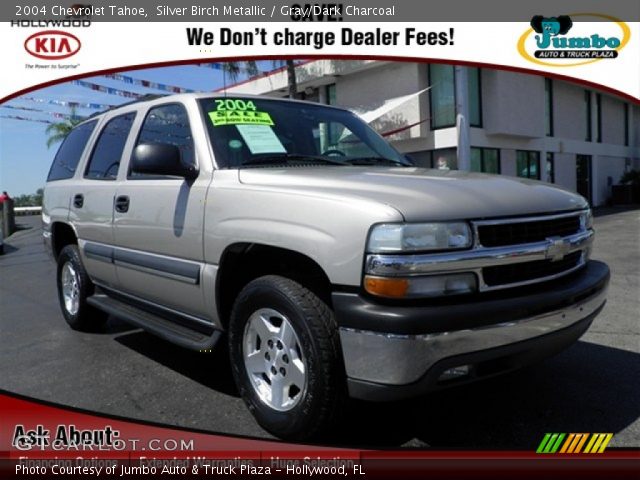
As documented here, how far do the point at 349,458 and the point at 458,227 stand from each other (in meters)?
1.17

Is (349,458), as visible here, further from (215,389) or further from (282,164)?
(282,164)

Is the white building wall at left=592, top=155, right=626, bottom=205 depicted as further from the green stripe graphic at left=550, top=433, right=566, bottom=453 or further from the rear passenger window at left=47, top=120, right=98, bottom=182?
the green stripe graphic at left=550, top=433, right=566, bottom=453

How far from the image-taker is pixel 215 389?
347cm

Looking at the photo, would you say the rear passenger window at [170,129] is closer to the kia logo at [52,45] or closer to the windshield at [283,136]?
the windshield at [283,136]

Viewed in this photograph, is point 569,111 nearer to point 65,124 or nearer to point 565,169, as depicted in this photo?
point 565,169

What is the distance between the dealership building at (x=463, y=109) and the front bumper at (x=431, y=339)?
11.2 metres

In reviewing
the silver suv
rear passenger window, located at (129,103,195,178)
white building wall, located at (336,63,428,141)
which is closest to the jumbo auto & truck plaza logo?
the silver suv

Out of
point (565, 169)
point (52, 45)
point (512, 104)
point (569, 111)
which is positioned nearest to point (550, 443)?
point (52, 45)

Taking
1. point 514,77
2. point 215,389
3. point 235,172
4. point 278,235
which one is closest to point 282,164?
point 235,172

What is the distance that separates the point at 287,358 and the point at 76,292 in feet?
10.1

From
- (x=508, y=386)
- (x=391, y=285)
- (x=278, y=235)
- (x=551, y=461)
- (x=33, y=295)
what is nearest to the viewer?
(x=391, y=285)

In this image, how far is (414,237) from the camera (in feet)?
7.33

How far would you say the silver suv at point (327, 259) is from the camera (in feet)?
7.31

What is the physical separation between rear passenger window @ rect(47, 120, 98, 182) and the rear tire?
81 centimetres
